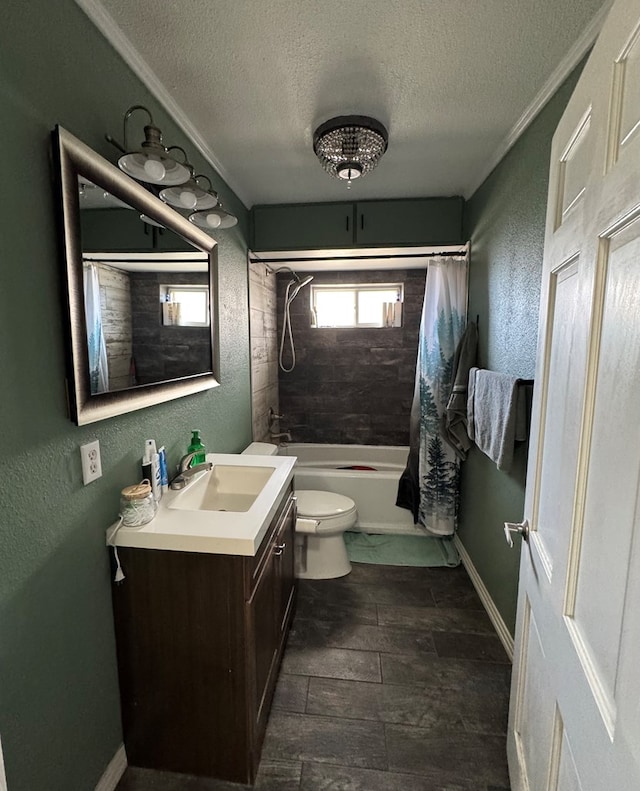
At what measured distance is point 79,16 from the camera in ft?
3.45

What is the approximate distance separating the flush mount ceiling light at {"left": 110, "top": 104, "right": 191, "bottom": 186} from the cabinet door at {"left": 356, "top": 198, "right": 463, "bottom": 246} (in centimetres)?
159

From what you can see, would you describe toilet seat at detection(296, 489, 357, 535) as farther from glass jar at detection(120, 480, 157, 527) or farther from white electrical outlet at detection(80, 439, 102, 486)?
white electrical outlet at detection(80, 439, 102, 486)

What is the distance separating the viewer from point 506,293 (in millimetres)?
1896

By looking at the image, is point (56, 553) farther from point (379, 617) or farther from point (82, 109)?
point (379, 617)

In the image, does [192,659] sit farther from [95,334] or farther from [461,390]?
[461,390]

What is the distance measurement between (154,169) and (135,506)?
1.08 metres

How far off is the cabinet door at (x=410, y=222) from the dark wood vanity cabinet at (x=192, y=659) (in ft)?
7.10

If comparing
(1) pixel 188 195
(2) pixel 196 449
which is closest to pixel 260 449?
(2) pixel 196 449

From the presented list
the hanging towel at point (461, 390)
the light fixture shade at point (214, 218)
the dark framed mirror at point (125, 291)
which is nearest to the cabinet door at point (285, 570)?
the dark framed mirror at point (125, 291)

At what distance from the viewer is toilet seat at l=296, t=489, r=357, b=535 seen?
2.26m

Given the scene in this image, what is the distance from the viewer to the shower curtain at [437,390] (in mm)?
2578

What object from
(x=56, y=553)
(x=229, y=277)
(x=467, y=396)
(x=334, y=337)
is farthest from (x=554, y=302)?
(x=334, y=337)

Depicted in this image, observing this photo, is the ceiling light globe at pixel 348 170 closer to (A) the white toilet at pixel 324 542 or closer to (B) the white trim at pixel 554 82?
(B) the white trim at pixel 554 82

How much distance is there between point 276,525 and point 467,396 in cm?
141
